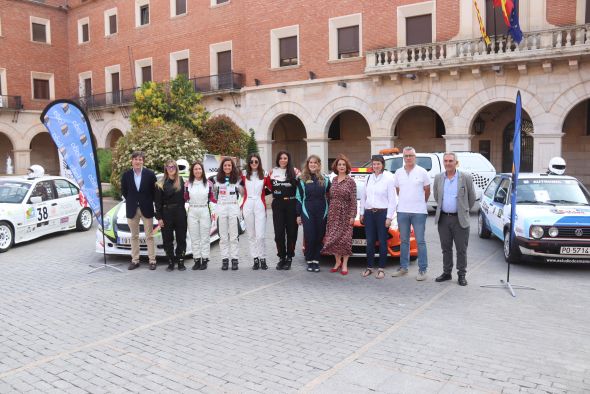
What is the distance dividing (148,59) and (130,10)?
3526 mm

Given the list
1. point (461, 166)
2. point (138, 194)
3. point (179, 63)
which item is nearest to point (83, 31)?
point (179, 63)

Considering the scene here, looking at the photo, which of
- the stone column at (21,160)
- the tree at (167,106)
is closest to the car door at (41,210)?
the tree at (167,106)

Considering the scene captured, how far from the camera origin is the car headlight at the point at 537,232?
324 inches

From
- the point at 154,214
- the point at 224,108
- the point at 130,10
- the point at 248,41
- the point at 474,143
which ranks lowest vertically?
the point at 154,214

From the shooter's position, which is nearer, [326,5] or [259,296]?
[259,296]

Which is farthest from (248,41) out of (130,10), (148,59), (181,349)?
(181,349)

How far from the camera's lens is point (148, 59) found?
30.5 metres

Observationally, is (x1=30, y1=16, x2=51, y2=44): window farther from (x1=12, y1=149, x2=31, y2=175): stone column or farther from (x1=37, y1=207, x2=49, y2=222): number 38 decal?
(x1=37, y1=207, x2=49, y2=222): number 38 decal

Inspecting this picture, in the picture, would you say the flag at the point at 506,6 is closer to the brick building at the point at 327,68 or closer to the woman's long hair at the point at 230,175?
the brick building at the point at 327,68

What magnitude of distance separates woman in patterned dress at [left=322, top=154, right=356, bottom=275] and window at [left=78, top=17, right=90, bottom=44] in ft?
105

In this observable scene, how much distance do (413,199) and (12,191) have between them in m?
9.44

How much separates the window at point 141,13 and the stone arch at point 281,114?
11078mm

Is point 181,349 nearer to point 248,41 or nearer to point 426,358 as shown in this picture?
point 426,358

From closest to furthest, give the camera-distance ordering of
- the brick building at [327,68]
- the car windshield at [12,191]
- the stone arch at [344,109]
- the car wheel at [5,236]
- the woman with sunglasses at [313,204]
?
the woman with sunglasses at [313,204], the car wheel at [5,236], the car windshield at [12,191], the brick building at [327,68], the stone arch at [344,109]
